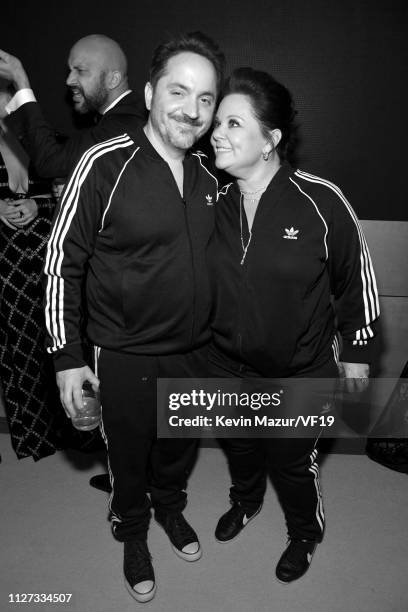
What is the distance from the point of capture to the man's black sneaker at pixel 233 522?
223 centimetres

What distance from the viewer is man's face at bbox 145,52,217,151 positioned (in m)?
1.65

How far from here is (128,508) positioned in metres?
2.02

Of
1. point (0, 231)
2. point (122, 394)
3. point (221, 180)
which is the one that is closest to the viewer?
point (122, 394)

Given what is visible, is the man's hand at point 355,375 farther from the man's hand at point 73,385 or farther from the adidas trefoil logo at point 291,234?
the man's hand at point 73,385

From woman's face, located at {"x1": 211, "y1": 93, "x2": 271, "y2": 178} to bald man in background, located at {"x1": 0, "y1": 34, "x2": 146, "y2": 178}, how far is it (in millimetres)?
511

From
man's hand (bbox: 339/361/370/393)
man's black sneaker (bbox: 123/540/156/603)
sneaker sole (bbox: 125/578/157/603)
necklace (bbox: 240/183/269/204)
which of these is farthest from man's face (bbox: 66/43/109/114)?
sneaker sole (bbox: 125/578/157/603)

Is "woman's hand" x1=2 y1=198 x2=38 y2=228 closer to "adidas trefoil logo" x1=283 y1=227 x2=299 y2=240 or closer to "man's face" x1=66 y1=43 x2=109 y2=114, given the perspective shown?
"man's face" x1=66 y1=43 x2=109 y2=114

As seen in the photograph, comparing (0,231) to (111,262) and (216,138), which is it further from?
(216,138)

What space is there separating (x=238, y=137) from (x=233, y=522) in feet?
5.07

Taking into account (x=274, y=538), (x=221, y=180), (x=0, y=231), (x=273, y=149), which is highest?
(x=273, y=149)

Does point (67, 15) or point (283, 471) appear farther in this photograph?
point (67, 15)

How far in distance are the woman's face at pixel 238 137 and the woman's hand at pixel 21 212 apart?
0.92 metres

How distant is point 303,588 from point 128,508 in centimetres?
72

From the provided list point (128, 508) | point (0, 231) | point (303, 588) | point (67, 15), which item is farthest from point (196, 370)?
point (67, 15)
